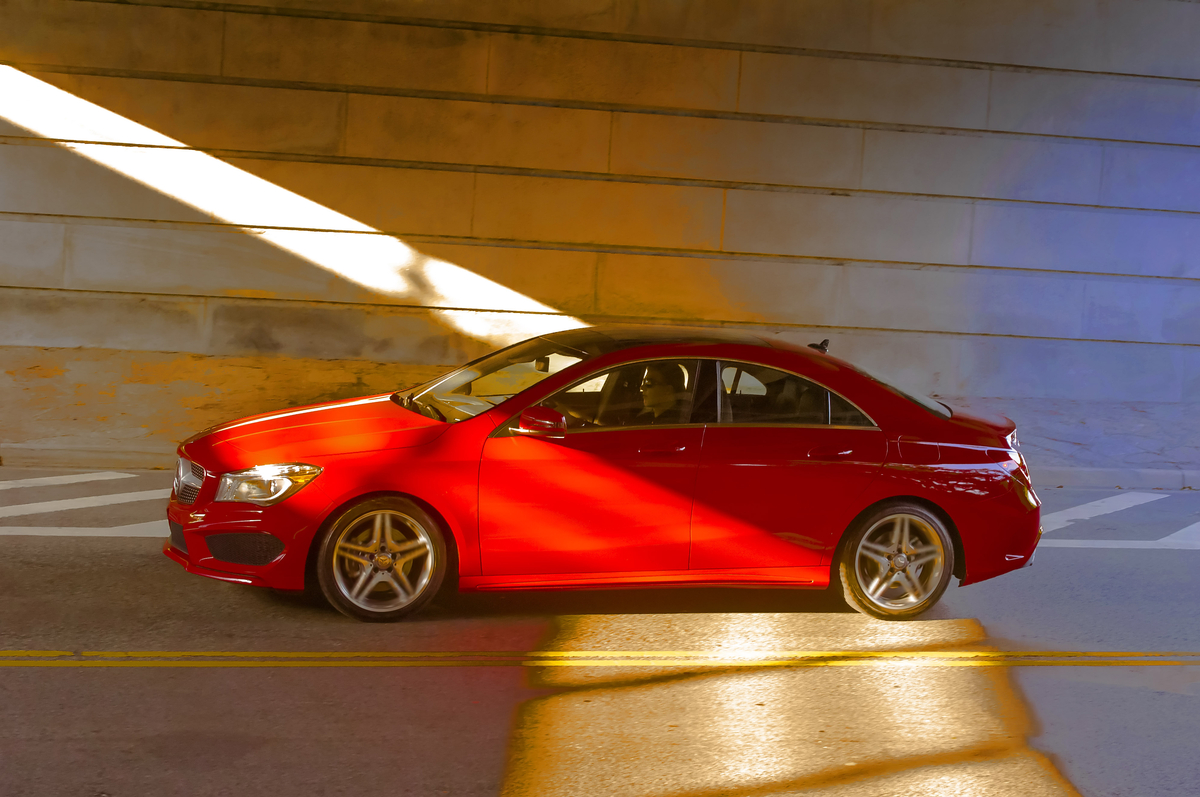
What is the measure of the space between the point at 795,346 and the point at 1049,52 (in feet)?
27.2

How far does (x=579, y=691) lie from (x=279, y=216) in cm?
860

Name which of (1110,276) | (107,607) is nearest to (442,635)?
(107,607)

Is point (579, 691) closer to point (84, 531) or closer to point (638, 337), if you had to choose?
point (638, 337)

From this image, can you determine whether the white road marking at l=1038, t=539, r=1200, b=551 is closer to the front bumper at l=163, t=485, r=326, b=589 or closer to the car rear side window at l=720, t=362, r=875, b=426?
the car rear side window at l=720, t=362, r=875, b=426

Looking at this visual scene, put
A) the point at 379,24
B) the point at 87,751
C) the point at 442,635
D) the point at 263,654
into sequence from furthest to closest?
the point at 379,24, the point at 442,635, the point at 263,654, the point at 87,751

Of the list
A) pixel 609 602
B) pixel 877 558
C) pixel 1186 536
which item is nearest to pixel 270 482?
pixel 609 602

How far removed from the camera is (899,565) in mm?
6242

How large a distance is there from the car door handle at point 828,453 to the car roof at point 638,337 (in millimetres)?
708

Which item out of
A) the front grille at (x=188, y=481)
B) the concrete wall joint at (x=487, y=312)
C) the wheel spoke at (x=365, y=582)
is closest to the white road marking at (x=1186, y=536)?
the concrete wall joint at (x=487, y=312)

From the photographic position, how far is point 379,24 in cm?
1206

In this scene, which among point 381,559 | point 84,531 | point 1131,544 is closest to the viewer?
point 381,559

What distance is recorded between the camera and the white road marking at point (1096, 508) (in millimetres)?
9234

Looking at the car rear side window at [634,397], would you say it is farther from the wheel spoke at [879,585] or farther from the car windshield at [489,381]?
the wheel spoke at [879,585]

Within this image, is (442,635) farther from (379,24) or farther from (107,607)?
(379,24)
